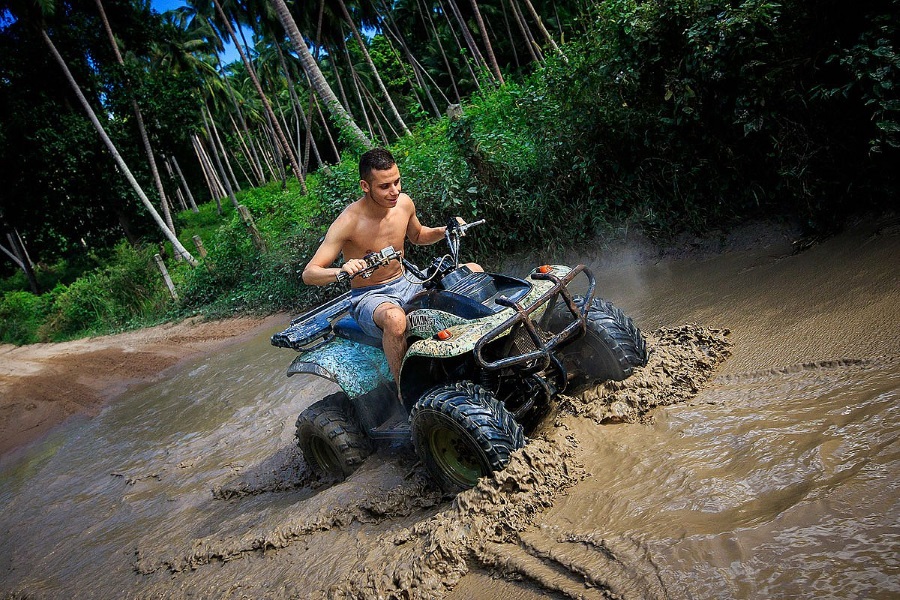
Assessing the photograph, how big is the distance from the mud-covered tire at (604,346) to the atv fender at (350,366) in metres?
1.31

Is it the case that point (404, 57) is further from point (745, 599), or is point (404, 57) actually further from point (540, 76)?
point (745, 599)

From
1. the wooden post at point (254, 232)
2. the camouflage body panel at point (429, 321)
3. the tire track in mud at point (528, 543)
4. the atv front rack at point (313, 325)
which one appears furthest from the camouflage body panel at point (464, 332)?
the wooden post at point (254, 232)

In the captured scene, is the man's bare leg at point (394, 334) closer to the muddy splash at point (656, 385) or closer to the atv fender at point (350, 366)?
the atv fender at point (350, 366)

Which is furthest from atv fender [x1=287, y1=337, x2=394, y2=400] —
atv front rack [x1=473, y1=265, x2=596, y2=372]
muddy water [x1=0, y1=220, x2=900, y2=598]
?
atv front rack [x1=473, y1=265, x2=596, y2=372]

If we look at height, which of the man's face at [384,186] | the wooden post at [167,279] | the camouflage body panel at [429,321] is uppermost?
the wooden post at [167,279]

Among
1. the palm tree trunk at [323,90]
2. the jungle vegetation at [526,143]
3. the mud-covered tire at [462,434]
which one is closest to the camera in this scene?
the mud-covered tire at [462,434]

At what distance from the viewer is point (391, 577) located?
2803mm

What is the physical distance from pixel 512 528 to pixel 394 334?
53.5 inches

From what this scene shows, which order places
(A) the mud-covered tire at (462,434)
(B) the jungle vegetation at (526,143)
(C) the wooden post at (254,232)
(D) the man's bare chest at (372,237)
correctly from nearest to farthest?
(A) the mud-covered tire at (462,434) < (D) the man's bare chest at (372,237) < (B) the jungle vegetation at (526,143) < (C) the wooden post at (254,232)

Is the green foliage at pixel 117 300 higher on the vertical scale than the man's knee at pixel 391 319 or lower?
higher

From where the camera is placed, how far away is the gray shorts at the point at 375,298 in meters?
3.92

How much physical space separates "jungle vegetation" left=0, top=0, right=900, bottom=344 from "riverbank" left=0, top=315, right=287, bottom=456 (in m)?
1.02

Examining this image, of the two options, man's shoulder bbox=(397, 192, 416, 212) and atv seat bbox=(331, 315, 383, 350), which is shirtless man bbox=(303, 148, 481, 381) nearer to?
man's shoulder bbox=(397, 192, 416, 212)

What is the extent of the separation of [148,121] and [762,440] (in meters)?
25.0
